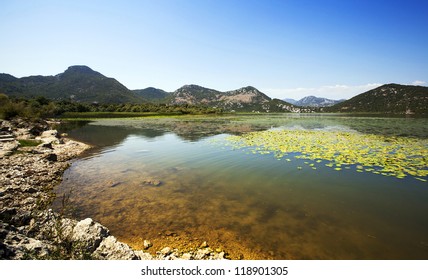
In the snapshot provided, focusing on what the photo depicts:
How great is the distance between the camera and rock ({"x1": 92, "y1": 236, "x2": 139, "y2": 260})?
7.05 metres

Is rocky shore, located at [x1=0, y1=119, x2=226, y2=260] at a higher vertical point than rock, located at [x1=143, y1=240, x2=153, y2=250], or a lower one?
higher

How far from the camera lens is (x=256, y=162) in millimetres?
20672

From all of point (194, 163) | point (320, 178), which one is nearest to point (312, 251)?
point (320, 178)

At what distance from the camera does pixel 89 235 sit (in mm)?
7594

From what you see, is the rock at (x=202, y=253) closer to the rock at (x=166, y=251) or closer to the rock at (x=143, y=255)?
the rock at (x=166, y=251)

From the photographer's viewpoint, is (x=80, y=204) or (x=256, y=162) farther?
(x=256, y=162)

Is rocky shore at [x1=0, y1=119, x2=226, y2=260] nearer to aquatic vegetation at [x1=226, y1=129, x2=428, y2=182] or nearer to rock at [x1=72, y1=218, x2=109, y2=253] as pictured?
rock at [x1=72, y1=218, x2=109, y2=253]

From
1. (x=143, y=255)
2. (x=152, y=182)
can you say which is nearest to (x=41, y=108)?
(x=152, y=182)

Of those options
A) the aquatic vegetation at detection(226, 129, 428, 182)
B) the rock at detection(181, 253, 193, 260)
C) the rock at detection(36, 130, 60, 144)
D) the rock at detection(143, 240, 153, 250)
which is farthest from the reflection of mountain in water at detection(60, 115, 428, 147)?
the rock at detection(181, 253, 193, 260)

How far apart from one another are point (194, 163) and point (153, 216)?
34.2ft

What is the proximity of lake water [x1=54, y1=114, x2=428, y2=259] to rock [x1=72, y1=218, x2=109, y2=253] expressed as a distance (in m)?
1.34

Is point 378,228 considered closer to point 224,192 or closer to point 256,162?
point 224,192

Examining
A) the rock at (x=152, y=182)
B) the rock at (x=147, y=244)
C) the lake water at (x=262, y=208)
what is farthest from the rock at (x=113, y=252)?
the rock at (x=152, y=182)

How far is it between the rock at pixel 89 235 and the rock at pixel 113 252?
257 mm
